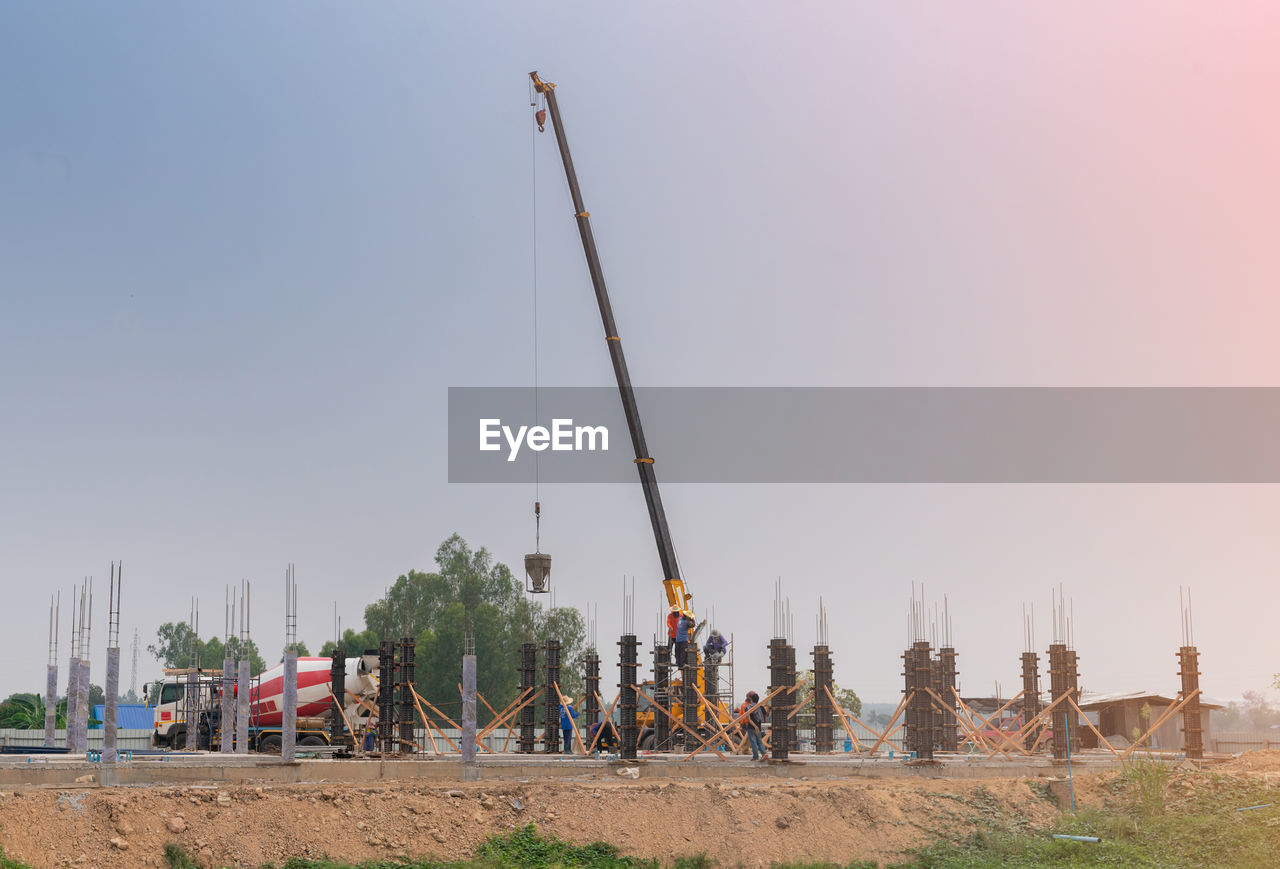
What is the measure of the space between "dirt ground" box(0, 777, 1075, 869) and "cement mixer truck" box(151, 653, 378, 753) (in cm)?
1103

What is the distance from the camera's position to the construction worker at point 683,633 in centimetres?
3022

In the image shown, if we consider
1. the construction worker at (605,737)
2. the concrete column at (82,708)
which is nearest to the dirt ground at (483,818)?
the construction worker at (605,737)

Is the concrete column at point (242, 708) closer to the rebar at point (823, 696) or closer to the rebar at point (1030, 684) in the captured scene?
the rebar at point (823, 696)

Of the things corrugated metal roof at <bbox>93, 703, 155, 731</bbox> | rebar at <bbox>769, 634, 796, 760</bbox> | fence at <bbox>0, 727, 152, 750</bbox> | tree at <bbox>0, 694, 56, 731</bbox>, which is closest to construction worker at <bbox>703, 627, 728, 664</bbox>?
rebar at <bbox>769, 634, 796, 760</bbox>

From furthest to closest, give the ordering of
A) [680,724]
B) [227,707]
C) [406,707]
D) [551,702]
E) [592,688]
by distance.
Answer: [592,688] → [551,702] → [680,724] → [406,707] → [227,707]

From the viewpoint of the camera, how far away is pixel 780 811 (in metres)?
21.8

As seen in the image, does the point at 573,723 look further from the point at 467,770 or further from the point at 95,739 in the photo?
the point at 95,739

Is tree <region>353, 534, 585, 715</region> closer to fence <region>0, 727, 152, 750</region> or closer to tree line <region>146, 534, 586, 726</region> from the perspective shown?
tree line <region>146, 534, 586, 726</region>

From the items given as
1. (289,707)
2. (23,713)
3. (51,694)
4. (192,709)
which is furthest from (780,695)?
(23,713)

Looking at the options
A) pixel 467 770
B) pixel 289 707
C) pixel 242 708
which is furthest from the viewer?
pixel 242 708

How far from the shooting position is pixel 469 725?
2445cm

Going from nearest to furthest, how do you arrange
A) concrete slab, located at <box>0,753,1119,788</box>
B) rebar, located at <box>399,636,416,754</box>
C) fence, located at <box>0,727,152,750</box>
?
concrete slab, located at <box>0,753,1119,788</box> < rebar, located at <box>399,636,416,754</box> < fence, located at <box>0,727,152,750</box>

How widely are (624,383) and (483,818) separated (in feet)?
49.1

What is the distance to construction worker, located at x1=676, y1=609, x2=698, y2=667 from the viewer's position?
30217mm
